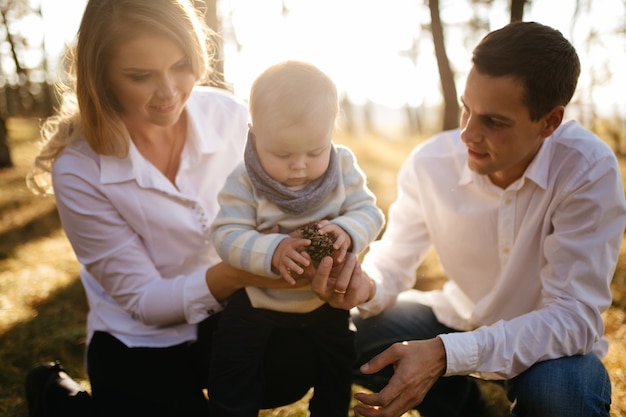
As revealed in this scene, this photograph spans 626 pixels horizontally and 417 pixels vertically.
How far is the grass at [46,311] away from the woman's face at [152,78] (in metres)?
1.70

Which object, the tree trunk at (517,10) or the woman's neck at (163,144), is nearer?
the woman's neck at (163,144)

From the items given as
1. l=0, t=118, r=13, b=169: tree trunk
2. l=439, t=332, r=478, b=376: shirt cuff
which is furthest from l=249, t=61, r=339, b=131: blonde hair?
l=0, t=118, r=13, b=169: tree trunk

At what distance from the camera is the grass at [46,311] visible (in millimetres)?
3061

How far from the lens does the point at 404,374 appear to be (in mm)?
1949

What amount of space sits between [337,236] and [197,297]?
809 mm

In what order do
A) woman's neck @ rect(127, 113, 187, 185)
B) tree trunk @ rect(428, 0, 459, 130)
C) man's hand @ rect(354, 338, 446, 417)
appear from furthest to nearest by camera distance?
tree trunk @ rect(428, 0, 459, 130) → woman's neck @ rect(127, 113, 187, 185) → man's hand @ rect(354, 338, 446, 417)

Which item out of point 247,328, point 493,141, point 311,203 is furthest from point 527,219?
point 247,328

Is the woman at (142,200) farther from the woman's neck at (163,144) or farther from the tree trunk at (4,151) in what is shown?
the tree trunk at (4,151)

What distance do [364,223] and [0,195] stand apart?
29.5ft

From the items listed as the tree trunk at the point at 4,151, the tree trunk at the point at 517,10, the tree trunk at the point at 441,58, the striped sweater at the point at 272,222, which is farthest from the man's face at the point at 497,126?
the tree trunk at the point at 4,151

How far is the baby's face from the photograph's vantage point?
187 centimetres

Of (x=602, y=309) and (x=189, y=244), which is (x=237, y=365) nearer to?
(x=189, y=244)

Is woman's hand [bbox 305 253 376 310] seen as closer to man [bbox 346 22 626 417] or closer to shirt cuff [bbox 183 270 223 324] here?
man [bbox 346 22 626 417]

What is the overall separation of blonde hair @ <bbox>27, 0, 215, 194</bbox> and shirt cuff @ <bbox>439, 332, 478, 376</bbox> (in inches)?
62.9
